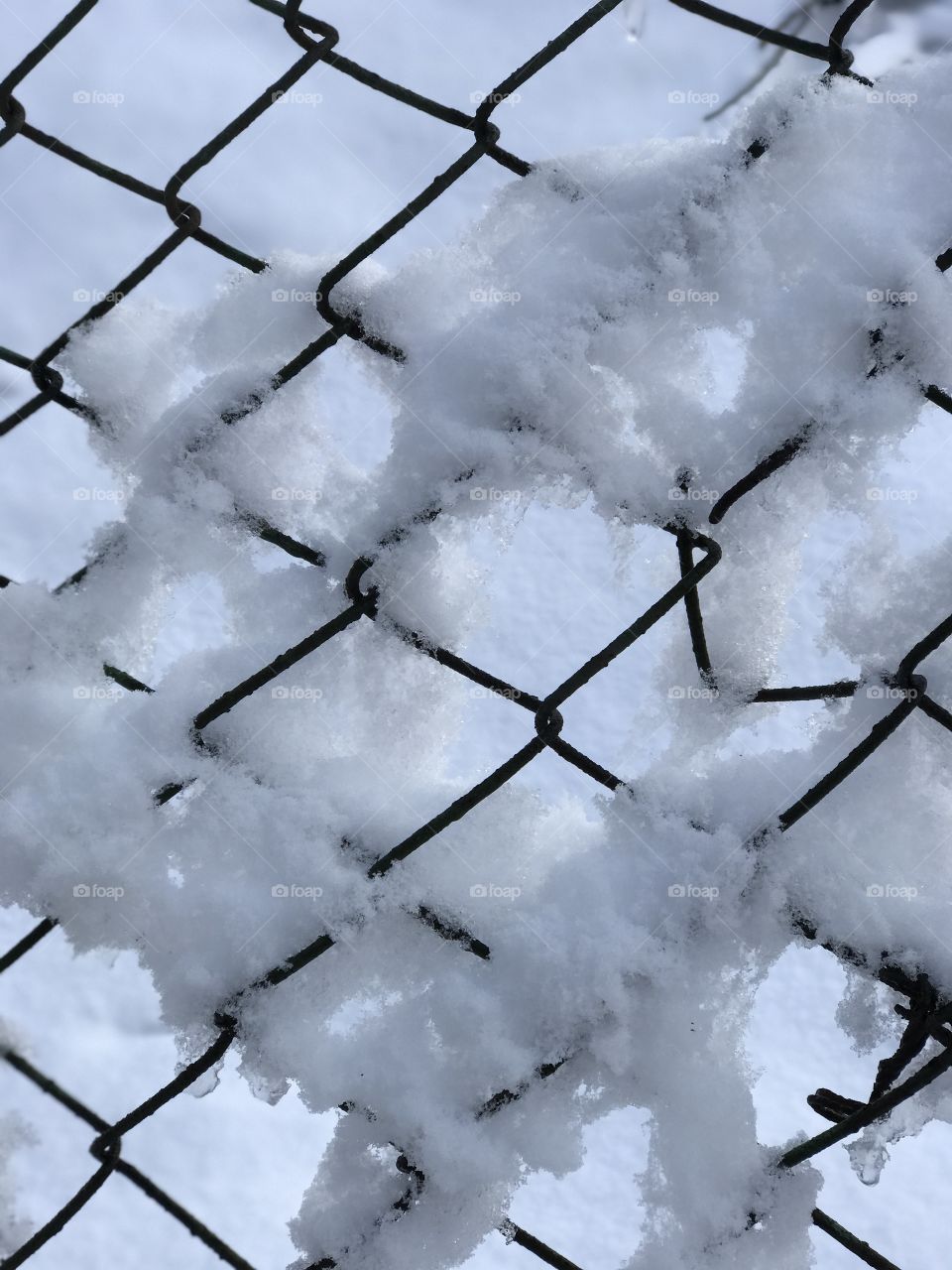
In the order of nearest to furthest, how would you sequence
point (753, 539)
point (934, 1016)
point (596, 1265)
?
point (934, 1016) → point (753, 539) → point (596, 1265)

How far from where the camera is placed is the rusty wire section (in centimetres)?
86

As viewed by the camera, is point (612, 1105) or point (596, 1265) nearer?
point (612, 1105)

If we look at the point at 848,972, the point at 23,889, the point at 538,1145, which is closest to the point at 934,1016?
the point at 848,972

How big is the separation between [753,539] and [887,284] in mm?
231

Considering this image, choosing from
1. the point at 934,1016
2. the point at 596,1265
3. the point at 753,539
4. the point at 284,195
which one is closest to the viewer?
the point at 934,1016

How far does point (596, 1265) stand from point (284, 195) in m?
1.66

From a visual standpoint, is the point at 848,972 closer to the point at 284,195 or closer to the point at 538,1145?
the point at 538,1145

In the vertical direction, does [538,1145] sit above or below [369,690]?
below

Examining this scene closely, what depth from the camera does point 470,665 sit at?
37.0 inches

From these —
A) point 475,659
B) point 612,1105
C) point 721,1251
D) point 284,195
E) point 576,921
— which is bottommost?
point 721,1251

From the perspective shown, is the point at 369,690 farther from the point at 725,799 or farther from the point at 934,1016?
the point at 934,1016

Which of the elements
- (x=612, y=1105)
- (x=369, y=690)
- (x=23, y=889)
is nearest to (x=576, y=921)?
(x=612, y=1105)

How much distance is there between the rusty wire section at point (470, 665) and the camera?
2.83 feet

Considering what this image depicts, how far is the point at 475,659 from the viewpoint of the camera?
63.5 inches
